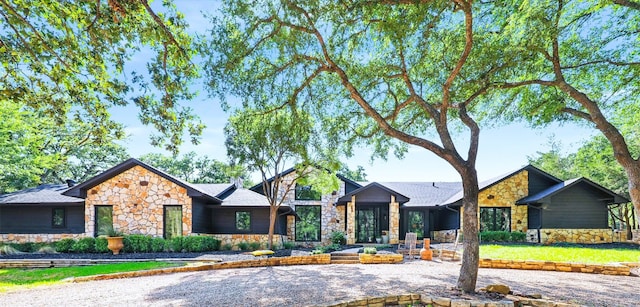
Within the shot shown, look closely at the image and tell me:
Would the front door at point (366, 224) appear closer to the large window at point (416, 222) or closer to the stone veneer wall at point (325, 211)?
the stone veneer wall at point (325, 211)

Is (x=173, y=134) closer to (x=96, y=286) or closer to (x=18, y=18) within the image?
(x=18, y=18)

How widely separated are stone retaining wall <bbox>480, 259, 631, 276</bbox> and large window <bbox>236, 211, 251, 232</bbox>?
11.0 m

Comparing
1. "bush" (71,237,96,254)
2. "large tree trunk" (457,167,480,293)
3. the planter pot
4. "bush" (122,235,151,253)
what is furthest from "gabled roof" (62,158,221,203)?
"large tree trunk" (457,167,480,293)

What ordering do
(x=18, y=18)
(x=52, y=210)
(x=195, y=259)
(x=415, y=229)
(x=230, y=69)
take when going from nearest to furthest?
(x=18, y=18), (x=230, y=69), (x=195, y=259), (x=52, y=210), (x=415, y=229)

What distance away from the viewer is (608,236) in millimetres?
18109

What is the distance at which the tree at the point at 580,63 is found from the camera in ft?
23.9

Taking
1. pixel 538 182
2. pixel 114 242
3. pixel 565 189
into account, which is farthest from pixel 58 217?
pixel 565 189

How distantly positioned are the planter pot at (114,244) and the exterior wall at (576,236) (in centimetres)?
1878

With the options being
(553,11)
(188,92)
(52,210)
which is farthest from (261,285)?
(52,210)

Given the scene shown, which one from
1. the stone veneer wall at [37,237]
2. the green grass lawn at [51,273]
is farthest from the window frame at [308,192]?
the stone veneer wall at [37,237]

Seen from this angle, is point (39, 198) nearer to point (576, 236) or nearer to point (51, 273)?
point (51, 273)

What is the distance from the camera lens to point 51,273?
1041cm

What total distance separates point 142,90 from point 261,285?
4.60 meters

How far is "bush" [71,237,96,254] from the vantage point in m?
14.7
